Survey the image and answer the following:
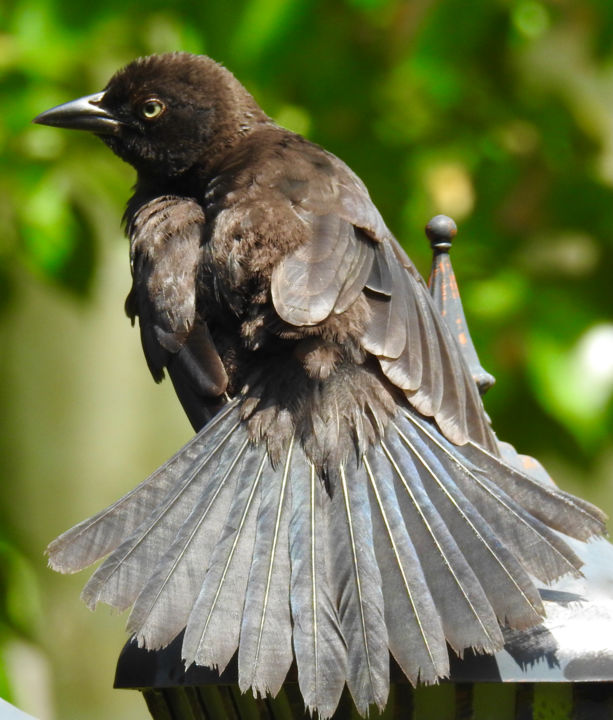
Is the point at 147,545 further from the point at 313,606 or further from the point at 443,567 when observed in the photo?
the point at 443,567

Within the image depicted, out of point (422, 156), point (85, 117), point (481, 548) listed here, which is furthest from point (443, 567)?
point (422, 156)

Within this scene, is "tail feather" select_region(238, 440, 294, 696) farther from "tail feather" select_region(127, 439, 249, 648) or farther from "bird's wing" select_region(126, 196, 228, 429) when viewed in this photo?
"bird's wing" select_region(126, 196, 228, 429)

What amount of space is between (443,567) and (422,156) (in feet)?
12.1

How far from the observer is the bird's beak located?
4.25 metres

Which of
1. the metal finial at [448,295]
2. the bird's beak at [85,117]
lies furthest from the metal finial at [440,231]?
the bird's beak at [85,117]

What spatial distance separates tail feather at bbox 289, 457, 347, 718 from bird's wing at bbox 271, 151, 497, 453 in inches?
13.3

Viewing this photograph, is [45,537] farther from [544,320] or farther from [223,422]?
[223,422]

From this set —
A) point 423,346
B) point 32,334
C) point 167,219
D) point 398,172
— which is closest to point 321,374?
point 423,346

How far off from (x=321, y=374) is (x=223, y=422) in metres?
0.26

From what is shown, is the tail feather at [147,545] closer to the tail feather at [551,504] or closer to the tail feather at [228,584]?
the tail feather at [228,584]

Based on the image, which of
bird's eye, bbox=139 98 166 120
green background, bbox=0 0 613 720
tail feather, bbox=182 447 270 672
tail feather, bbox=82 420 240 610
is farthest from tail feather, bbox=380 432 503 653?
green background, bbox=0 0 613 720

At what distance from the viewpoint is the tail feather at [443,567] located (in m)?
2.37

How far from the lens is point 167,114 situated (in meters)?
4.19

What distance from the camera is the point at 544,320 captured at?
18.0 feet
